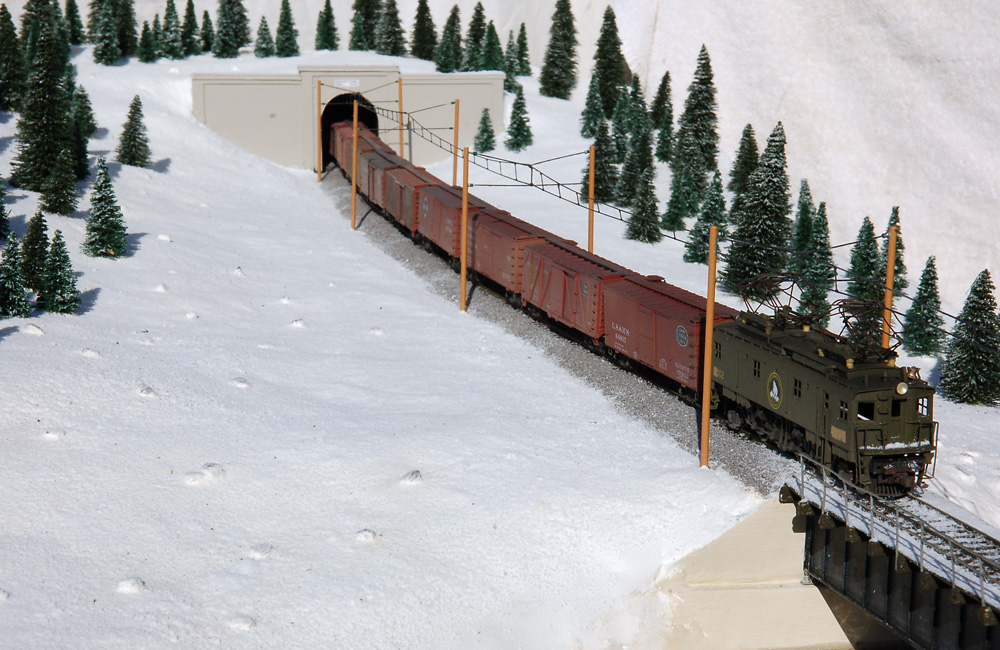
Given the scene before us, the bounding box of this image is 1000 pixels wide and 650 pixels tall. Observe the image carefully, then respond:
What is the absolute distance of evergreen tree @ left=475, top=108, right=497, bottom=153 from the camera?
219 feet

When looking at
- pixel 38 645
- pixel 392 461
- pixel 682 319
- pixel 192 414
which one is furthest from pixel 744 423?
pixel 38 645

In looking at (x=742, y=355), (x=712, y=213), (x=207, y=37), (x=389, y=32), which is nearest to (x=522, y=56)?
(x=389, y=32)

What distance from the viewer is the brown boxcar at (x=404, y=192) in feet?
148

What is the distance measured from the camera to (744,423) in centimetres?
2597

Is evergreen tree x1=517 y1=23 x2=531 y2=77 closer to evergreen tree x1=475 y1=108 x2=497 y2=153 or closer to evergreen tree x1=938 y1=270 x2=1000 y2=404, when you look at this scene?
evergreen tree x1=475 y1=108 x2=497 y2=153

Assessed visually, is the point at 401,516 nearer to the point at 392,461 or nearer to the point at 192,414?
the point at 392,461

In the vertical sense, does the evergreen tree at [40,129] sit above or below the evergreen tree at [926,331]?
above

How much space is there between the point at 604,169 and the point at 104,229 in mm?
31090

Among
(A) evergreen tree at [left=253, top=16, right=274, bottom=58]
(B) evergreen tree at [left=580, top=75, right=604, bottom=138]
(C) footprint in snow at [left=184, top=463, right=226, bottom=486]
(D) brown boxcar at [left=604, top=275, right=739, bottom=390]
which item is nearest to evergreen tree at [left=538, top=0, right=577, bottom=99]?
(B) evergreen tree at [left=580, top=75, right=604, bottom=138]

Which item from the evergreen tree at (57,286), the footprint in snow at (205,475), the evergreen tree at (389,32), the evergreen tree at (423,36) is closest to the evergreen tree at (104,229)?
the evergreen tree at (57,286)

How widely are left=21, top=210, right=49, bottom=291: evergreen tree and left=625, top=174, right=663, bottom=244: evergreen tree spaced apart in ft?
96.6

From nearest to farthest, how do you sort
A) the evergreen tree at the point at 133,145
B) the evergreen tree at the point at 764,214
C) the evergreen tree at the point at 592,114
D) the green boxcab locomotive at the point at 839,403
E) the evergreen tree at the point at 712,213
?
the green boxcab locomotive at the point at 839,403 → the evergreen tree at the point at 764,214 → the evergreen tree at the point at 712,213 → the evergreen tree at the point at 133,145 → the evergreen tree at the point at 592,114

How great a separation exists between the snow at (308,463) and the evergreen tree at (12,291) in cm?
100

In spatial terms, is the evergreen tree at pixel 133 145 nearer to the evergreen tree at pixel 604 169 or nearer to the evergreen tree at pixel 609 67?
the evergreen tree at pixel 604 169
